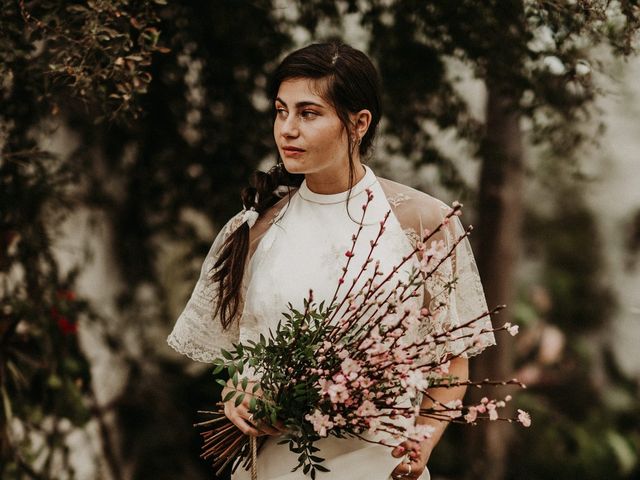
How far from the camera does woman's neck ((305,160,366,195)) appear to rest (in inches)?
103

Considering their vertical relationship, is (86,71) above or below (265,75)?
below

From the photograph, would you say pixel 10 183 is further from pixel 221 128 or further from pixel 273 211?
pixel 273 211

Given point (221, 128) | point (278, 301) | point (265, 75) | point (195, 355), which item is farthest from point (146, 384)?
point (278, 301)

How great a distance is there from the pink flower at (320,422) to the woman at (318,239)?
19 cm

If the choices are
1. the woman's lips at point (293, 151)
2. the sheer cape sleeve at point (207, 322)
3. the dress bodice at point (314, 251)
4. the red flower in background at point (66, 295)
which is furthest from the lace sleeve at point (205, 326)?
the red flower in background at point (66, 295)

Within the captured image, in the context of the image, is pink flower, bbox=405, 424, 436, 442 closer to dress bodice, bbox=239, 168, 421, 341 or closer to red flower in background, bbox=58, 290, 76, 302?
dress bodice, bbox=239, 168, 421, 341

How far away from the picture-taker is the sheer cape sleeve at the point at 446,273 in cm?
253

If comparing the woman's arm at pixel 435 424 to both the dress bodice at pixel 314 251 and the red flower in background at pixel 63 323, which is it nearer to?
the dress bodice at pixel 314 251

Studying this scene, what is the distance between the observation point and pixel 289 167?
97.6 inches

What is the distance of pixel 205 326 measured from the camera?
9.08 feet

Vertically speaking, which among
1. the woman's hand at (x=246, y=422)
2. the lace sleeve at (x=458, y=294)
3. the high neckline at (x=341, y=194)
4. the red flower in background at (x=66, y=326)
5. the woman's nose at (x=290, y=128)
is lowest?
the woman's hand at (x=246, y=422)

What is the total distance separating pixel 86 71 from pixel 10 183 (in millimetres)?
1046

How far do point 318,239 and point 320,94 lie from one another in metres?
0.44

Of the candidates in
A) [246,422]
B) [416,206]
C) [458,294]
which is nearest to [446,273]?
[458,294]
